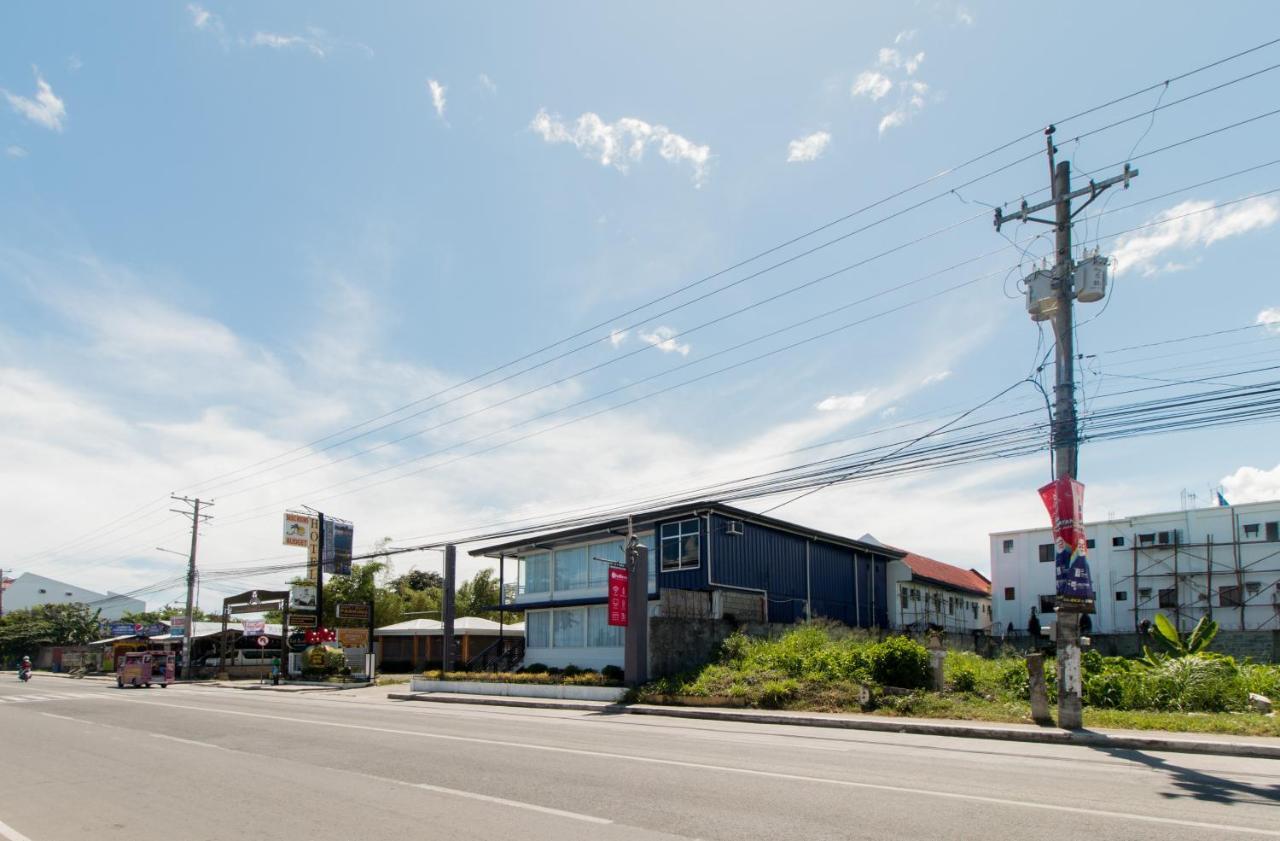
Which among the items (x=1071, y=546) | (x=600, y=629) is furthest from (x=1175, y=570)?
(x=1071, y=546)

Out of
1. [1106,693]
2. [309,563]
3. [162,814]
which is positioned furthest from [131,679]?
[1106,693]

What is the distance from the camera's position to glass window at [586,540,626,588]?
35.4 meters


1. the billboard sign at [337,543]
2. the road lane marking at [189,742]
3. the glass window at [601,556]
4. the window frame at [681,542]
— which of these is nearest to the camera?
the road lane marking at [189,742]

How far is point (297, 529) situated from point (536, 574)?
20.6 m

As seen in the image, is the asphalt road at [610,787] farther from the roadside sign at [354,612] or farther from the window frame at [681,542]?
the roadside sign at [354,612]

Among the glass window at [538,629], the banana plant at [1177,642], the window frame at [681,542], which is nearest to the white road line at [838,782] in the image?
the banana plant at [1177,642]

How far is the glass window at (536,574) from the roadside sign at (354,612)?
34.5 feet

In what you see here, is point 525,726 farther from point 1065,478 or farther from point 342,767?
point 1065,478

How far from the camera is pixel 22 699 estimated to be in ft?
102

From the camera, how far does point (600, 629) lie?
3428cm

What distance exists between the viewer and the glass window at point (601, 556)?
3538 cm

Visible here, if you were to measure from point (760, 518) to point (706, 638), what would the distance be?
808 centimetres

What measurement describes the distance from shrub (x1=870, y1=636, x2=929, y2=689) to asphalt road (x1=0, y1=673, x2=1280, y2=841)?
4838 millimetres

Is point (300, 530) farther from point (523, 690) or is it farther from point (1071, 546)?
point (1071, 546)
